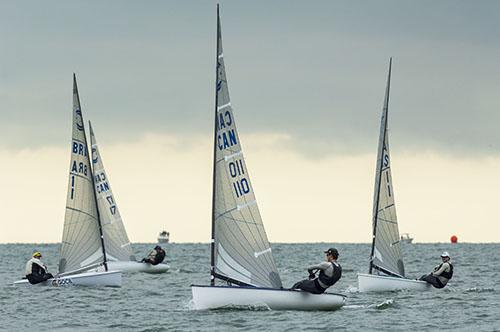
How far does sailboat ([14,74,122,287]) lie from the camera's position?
4847cm

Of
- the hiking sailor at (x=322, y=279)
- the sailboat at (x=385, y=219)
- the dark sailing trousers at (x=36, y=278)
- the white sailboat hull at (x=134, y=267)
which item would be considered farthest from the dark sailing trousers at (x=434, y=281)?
the white sailboat hull at (x=134, y=267)

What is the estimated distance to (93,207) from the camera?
1962 inches

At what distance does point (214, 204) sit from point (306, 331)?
5.55 m

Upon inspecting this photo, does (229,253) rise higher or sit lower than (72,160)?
lower

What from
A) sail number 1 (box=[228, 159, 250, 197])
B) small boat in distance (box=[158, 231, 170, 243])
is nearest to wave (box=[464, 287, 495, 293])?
sail number 1 (box=[228, 159, 250, 197])

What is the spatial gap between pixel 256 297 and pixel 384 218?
46.3 feet

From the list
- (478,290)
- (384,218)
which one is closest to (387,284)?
(384,218)

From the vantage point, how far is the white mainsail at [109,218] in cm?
6216

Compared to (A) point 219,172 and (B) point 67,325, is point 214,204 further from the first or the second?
(B) point 67,325

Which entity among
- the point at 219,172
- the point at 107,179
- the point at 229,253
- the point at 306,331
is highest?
the point at 107,179

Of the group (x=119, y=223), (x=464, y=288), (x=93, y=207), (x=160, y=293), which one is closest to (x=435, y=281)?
(x=464, y=288)

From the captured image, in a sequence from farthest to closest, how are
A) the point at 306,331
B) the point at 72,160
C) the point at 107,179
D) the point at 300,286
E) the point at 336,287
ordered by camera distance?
the point at 107,179 < the point at 336,287 < the point at 72,160 < the point at 300,286 < the point at 306,331

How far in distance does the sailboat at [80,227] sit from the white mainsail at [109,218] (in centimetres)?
1161

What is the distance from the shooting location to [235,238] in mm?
36031
